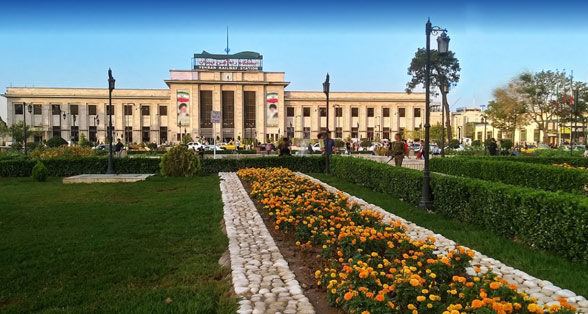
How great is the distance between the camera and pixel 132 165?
19172 millimetres

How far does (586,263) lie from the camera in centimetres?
525

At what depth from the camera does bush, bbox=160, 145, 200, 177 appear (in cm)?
1733

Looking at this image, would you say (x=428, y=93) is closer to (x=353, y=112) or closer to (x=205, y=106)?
(x=205, y=106)

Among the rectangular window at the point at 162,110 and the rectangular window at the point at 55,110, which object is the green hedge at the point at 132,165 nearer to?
the rectangular window at the point at 162,110

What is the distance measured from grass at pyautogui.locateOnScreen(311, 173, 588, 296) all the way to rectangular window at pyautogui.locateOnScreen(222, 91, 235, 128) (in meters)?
65.7

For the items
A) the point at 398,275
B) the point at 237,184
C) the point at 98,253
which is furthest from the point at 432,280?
the point at 237,184

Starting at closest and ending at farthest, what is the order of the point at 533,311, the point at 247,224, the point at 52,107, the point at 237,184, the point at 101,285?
1. the point at 533,311
2. the point at 101,285
3. the point at 247,224
4. the point at 237,184
5. the point at 52,107

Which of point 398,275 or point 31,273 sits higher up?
point 398,275

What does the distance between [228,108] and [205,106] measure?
3602 mm

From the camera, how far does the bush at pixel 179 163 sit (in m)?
17.3

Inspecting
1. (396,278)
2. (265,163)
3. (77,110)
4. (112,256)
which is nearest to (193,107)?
(77,110)

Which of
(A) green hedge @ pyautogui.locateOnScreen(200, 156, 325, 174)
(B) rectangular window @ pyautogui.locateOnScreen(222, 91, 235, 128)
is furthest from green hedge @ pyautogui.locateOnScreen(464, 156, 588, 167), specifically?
(B) rectangular window @ pyautogui.locateOnScreen(222, 91, 235, 128)

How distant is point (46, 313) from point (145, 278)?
1.13 m

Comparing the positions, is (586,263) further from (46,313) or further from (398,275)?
(46,313)
